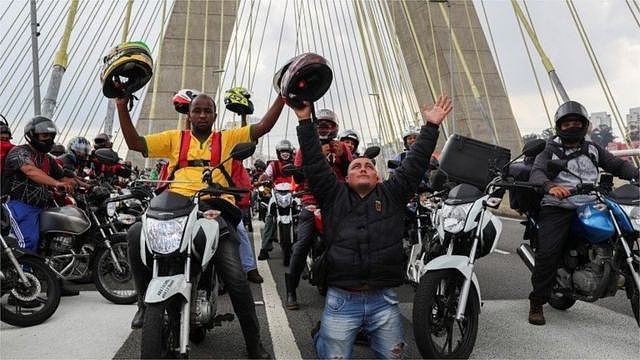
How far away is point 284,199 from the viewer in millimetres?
6430

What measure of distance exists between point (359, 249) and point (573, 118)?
6.39ft

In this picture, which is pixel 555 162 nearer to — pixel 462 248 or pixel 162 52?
pixel 462 248

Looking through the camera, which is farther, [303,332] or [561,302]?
[561,302]

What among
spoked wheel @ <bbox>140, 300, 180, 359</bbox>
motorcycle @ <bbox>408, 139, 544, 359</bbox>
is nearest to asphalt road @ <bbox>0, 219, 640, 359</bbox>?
motorcycle @ <bbox>408, 139, 544, 359</bbox>

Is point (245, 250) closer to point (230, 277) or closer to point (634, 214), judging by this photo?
point (230, 277)

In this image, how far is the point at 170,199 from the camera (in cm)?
261

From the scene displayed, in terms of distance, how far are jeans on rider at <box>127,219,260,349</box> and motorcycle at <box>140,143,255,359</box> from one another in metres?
0.12

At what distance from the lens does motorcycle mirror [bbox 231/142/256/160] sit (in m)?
2.72

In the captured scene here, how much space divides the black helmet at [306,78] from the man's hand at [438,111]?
547 millimetres

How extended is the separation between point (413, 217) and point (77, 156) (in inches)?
166

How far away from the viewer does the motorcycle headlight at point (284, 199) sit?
250 inches

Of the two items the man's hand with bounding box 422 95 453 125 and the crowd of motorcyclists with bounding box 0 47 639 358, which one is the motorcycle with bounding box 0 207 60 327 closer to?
the crowd of motorcyclists with bounding box 0 47 639 358

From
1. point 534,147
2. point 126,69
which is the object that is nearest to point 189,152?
point 126,69

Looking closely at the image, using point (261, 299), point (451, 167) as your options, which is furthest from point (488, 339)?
point (261, 299)
